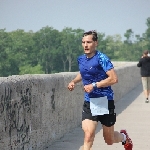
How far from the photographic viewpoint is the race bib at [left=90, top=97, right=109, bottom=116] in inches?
207

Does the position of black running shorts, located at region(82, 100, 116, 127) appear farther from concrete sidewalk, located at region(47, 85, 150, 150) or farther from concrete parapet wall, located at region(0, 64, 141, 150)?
concrete sidewalk, located at region(47, 85, 150, 150)

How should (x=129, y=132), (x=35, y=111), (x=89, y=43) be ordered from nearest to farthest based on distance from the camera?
(x=89, y=43), (x=35, y=111), (x=129, y=132)

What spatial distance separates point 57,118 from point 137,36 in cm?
16420

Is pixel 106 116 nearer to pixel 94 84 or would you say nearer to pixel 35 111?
pixel 94 84

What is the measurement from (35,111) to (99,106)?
1599 millimetres

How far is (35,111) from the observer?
6664mm

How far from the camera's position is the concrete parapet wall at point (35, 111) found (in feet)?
17.9

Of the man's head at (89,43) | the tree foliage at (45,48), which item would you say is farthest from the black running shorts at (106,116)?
the tree foliage at (45,48)

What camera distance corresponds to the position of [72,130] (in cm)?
892

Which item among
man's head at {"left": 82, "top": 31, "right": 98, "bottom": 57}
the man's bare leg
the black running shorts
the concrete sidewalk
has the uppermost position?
man's head at {"left": 82, "top": 31, "right": 98, "bottom": 57}

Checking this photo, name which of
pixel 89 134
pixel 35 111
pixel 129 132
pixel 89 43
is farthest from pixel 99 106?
pixel 129 132

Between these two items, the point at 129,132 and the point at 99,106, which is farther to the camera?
the point at 129,132

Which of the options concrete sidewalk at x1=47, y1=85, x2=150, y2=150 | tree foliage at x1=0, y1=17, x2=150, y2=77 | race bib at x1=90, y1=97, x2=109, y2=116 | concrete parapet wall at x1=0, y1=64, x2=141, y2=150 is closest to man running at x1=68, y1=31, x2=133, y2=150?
race bib at x1=90, y1=97, x2=109, y2=116

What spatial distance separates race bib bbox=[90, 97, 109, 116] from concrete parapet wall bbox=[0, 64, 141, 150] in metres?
0.92
